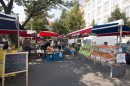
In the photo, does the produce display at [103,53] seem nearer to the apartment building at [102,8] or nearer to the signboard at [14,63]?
the signboard at [14,63]

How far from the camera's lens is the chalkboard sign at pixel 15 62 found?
6742mm

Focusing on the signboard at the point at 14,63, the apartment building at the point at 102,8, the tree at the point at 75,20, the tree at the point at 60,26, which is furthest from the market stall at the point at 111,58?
the tree at the point at 60,26

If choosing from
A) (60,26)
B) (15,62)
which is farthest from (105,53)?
(60,26)

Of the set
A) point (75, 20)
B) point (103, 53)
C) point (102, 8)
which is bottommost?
point (103, 53)

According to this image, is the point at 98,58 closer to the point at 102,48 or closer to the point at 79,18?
the point at 102,48

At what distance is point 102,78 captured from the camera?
9273 mm

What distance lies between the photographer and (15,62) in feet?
22.7

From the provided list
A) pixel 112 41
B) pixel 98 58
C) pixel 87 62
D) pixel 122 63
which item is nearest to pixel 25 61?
pixel 122 63

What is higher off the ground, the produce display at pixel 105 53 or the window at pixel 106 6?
the window at pixel 106 6

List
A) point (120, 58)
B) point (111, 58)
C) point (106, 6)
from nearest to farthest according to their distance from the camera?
point (120, 58)
point (111, 58)
point (106, 6)

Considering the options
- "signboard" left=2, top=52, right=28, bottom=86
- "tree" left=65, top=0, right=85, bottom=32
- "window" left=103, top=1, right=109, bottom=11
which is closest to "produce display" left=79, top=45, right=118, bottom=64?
"signboard" left=2, top=52, right=28, bottom=86

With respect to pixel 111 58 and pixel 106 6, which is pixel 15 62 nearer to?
pixel 111 58

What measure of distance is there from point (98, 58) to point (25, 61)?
19.8 ft

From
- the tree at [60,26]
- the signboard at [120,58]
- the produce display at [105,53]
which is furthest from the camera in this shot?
the tree at [60,26]
